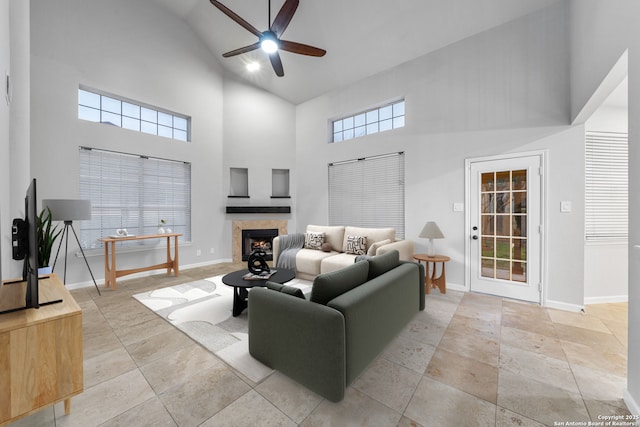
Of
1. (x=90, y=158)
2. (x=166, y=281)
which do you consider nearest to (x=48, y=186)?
(x=90, y=158)

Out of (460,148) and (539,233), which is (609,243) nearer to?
(539,233)

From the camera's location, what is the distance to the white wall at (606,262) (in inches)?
129

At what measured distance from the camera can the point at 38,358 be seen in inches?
51.1

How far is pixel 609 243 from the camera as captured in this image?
11.0ft

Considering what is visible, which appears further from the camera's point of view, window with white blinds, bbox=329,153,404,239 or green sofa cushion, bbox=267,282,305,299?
window with white blinds, bbox=329,153,404,239

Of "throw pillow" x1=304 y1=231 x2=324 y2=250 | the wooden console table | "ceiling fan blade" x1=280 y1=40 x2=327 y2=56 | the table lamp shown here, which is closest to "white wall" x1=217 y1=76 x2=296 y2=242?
the wooden console table

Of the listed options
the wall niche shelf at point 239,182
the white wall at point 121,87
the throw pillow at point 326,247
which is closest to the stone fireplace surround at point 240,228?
the white wall at point 121,87

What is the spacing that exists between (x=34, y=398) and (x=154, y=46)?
5.46 metres

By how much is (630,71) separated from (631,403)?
2.00 meters

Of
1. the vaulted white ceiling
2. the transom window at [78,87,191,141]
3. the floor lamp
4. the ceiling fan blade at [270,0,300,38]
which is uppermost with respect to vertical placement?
the vaulted white ceiling

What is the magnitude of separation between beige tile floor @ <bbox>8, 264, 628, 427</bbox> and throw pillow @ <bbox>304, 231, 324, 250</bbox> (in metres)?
2.27

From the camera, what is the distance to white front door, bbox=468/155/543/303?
129 inches

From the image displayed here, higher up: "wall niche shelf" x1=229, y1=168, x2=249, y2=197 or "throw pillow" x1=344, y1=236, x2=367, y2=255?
"wall niche shelf" x1=229, y1=168, x2=249, y2=197

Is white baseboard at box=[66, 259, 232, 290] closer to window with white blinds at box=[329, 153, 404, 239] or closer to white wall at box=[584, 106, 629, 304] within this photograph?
window with white blinds at box=[329, 153, 404, 239]
